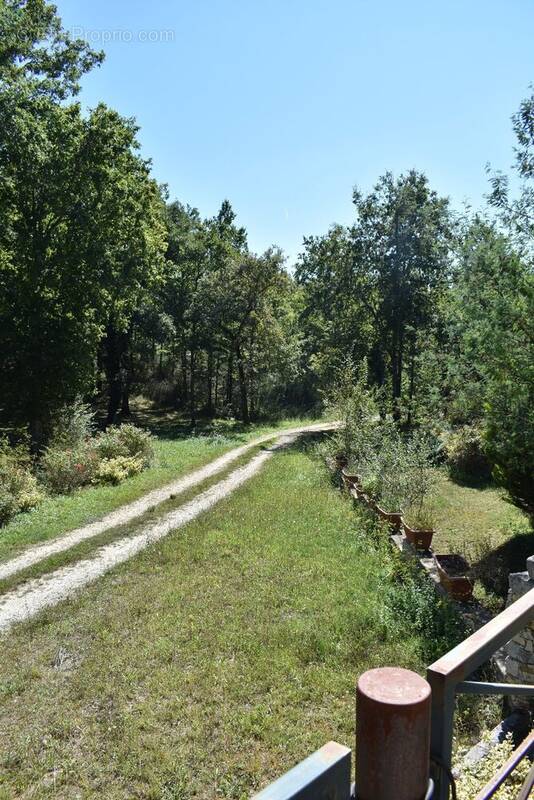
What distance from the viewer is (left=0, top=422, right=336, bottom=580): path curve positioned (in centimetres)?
889

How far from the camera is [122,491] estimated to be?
1359 centimetres

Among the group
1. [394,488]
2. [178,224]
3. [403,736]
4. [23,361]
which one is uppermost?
[178,224]

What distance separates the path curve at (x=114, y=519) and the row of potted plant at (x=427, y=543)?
16.6 feet

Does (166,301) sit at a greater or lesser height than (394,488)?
greater

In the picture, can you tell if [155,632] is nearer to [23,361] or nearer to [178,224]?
[23,361]

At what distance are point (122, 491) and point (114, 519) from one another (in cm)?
219

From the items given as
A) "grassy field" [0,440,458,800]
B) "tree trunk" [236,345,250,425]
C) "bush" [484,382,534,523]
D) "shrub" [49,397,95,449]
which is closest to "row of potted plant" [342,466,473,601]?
"grassy field" [0,440,458,800]

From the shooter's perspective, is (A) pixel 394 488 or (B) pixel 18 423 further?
(B) pixel 18 423

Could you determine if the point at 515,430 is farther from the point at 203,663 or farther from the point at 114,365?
the point at 114,365

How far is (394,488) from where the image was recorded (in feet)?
34.4

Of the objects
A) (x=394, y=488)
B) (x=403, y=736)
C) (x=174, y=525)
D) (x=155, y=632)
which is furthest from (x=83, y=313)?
(x=403, y=736)

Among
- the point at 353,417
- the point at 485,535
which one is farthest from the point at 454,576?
the point at 353,417

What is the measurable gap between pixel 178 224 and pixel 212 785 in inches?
1236

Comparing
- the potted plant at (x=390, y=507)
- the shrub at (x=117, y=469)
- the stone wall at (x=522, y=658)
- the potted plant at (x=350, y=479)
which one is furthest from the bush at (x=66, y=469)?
the stone wall at (x=522, y=658)
